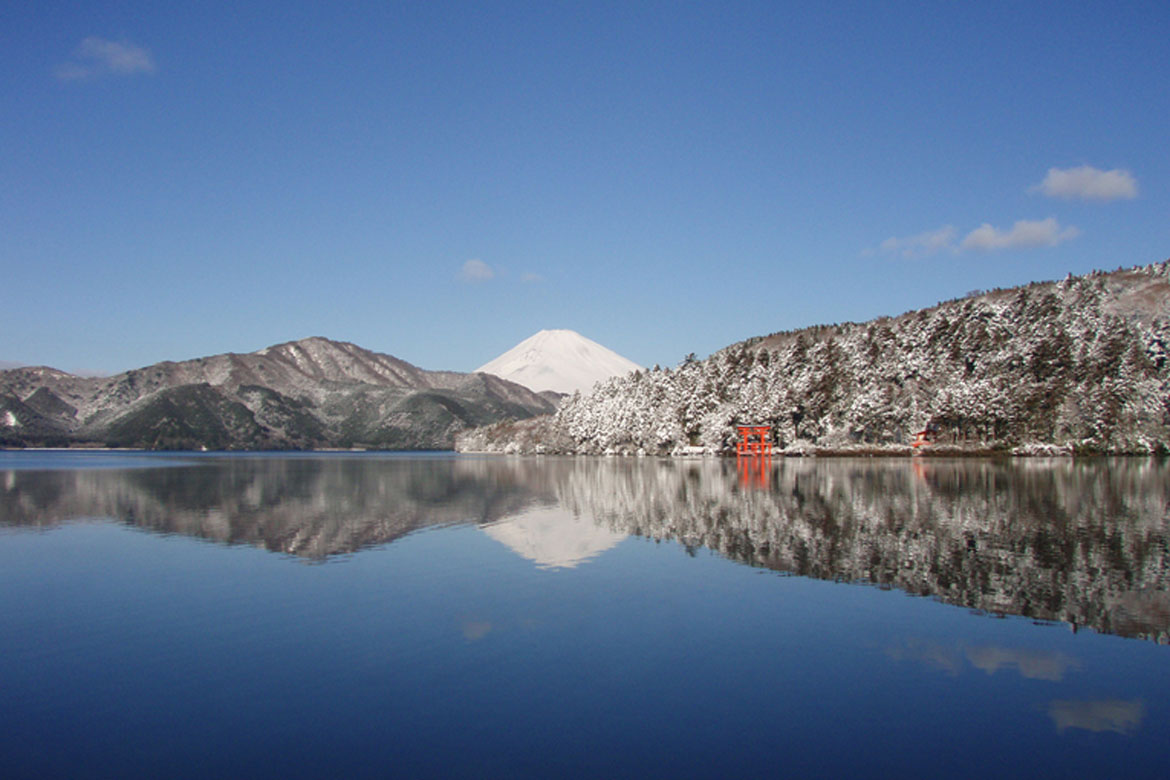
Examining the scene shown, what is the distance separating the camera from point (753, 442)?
153125mm

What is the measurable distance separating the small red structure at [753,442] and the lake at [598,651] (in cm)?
10802

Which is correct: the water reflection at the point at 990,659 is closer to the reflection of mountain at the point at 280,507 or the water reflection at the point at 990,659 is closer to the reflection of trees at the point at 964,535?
the reflection of trees at the point at 964,535

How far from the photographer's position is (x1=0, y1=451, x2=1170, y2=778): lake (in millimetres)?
11688

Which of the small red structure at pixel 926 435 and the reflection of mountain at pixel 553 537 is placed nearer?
the reflection of mountain at pixel 553 537

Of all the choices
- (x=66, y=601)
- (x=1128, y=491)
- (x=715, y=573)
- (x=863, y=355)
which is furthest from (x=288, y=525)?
(x=863, y=355)

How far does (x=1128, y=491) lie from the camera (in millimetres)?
50875

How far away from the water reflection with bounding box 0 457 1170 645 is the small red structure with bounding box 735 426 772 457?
7020 cm

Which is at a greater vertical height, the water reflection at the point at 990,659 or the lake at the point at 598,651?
the lake at the point at 598,651

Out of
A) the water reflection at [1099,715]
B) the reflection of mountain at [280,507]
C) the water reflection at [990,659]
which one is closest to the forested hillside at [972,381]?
the reflection of mountain at [280,507]

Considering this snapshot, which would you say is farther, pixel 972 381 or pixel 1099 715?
pixel 972 381

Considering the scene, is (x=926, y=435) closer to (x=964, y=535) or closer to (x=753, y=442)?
(x=753, y=442)

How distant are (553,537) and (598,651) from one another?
18.6 metres

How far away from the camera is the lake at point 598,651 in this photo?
460 inches

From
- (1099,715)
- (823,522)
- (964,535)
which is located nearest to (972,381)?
(823,522)
